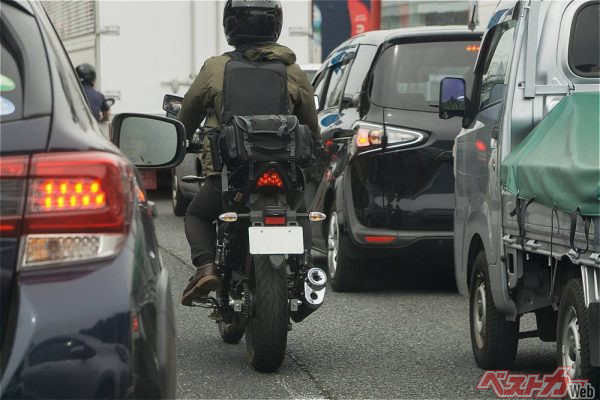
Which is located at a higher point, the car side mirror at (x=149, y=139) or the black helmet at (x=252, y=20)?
the black helmet at (x=252, y=20)

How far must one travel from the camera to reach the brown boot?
21.5ft

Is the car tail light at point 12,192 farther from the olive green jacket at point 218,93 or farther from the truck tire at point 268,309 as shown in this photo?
the olive green jacket at point 218,93

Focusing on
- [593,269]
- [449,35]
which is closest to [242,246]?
[593,269]

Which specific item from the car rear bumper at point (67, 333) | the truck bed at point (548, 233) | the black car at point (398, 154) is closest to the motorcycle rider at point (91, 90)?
the black car at point (398, 154)

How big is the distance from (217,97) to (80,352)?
4.08 metres

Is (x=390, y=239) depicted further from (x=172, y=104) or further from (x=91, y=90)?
(x=91, y=90)

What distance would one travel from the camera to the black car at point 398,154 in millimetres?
9258

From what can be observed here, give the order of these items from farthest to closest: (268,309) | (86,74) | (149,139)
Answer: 1. (86,74)
2. (268,309)
3. (149,139)

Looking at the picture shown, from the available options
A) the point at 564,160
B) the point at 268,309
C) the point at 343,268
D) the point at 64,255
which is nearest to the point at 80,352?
the point at 64,255

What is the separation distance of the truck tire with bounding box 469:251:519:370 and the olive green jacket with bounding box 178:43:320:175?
3.85 ft

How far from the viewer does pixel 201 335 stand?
7594 millimetres

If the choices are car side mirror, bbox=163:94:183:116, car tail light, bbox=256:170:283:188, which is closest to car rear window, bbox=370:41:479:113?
car side mirror, bbox=163:94:183:116

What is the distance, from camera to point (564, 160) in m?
5.09

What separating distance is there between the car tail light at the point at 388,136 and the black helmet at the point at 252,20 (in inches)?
102
